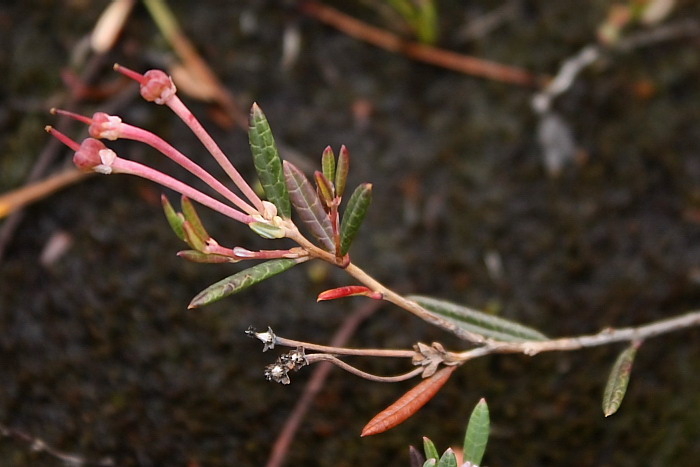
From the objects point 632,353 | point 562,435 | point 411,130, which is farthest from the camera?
point 411,130

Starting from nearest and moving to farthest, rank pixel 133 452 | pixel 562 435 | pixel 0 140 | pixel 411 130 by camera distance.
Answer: pixel 133 452, pixel 562 435, pixel 0 140, pixel 411 130

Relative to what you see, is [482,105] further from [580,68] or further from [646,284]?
[646,284]

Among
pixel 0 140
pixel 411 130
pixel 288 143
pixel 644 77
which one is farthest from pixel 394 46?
Answer: pixel 0 140

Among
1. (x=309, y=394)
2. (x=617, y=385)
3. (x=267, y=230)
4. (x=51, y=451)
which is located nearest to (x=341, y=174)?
(x=267, y=230)

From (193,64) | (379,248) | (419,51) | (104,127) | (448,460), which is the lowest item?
(448,460)

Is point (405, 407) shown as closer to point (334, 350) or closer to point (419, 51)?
point (334, 350)

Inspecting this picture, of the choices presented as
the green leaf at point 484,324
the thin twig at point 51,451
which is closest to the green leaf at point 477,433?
the green leaf at point 484,324
